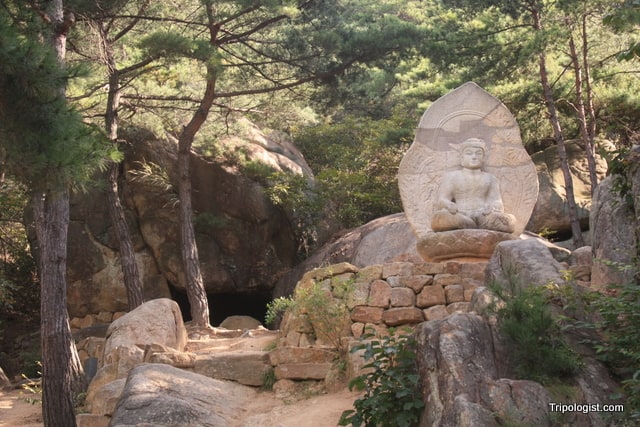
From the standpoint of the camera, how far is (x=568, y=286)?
22.9 feet

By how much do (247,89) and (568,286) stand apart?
10.6 metres

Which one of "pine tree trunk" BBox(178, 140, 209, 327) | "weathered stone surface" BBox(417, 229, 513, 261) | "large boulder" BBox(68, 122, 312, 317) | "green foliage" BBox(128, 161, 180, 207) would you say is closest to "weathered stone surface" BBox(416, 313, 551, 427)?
"weathered stone surface" BBox(417, 229, 513, 261)

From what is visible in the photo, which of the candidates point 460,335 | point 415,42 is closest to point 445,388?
point 460,335

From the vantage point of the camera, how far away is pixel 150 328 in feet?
34.2

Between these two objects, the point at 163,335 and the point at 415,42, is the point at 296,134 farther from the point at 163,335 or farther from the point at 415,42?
the point at 163,335

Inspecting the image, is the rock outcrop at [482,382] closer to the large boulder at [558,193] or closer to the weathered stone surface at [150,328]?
the weathered stone surface at [150,328]

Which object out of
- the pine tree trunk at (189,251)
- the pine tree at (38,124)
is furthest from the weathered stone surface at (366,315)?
the pine tree trunk at (189,251)

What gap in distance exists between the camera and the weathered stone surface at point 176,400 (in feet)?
23.4

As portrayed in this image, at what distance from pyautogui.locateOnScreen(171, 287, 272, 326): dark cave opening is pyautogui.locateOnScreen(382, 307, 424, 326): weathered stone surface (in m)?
8.56

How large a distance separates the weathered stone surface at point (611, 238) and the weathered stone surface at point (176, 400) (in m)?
3.38

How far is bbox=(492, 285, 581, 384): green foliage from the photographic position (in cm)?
622

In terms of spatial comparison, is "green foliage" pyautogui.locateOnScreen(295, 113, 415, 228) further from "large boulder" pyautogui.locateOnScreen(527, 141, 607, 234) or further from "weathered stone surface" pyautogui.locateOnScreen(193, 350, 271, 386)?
"weathered stone surface" pyautogui.locateOnScreen(193, 350, 271, 386)

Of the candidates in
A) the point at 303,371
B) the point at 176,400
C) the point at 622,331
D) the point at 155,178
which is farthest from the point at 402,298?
the point at 155,178

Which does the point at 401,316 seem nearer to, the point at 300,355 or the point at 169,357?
the point at 300,355
